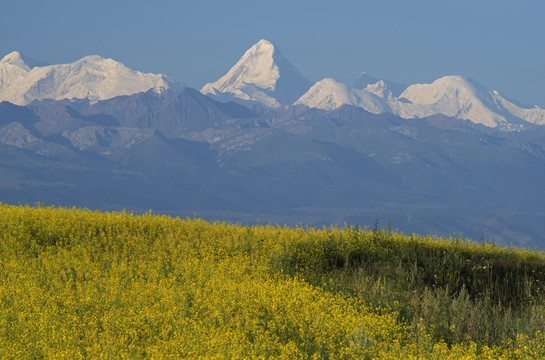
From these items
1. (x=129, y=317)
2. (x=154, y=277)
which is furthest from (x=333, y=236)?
(x=129, y=317)

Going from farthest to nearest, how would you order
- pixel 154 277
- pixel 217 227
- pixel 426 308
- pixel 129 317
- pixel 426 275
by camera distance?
pixel 217 227, pixel 426 275, pixel 154 277, pixel 426 308, pixel 129 317

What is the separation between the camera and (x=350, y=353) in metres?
9.53

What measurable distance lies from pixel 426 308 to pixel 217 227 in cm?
906

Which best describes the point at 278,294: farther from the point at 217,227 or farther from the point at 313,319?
the point at 217,227

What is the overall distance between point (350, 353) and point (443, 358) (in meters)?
1.35

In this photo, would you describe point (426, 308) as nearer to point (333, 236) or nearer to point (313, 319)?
point (313, 319)

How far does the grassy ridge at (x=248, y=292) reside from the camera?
9.92 m

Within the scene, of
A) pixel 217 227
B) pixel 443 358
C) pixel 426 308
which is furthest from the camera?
pixel 217 227

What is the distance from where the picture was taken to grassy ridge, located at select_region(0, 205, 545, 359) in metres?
9.92

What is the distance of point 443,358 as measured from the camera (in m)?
9.23

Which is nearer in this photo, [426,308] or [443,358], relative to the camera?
[443,358]

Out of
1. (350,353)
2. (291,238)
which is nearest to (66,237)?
(291,238)

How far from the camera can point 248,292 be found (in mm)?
12562

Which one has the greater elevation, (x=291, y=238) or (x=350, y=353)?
(x=291, y=238)
